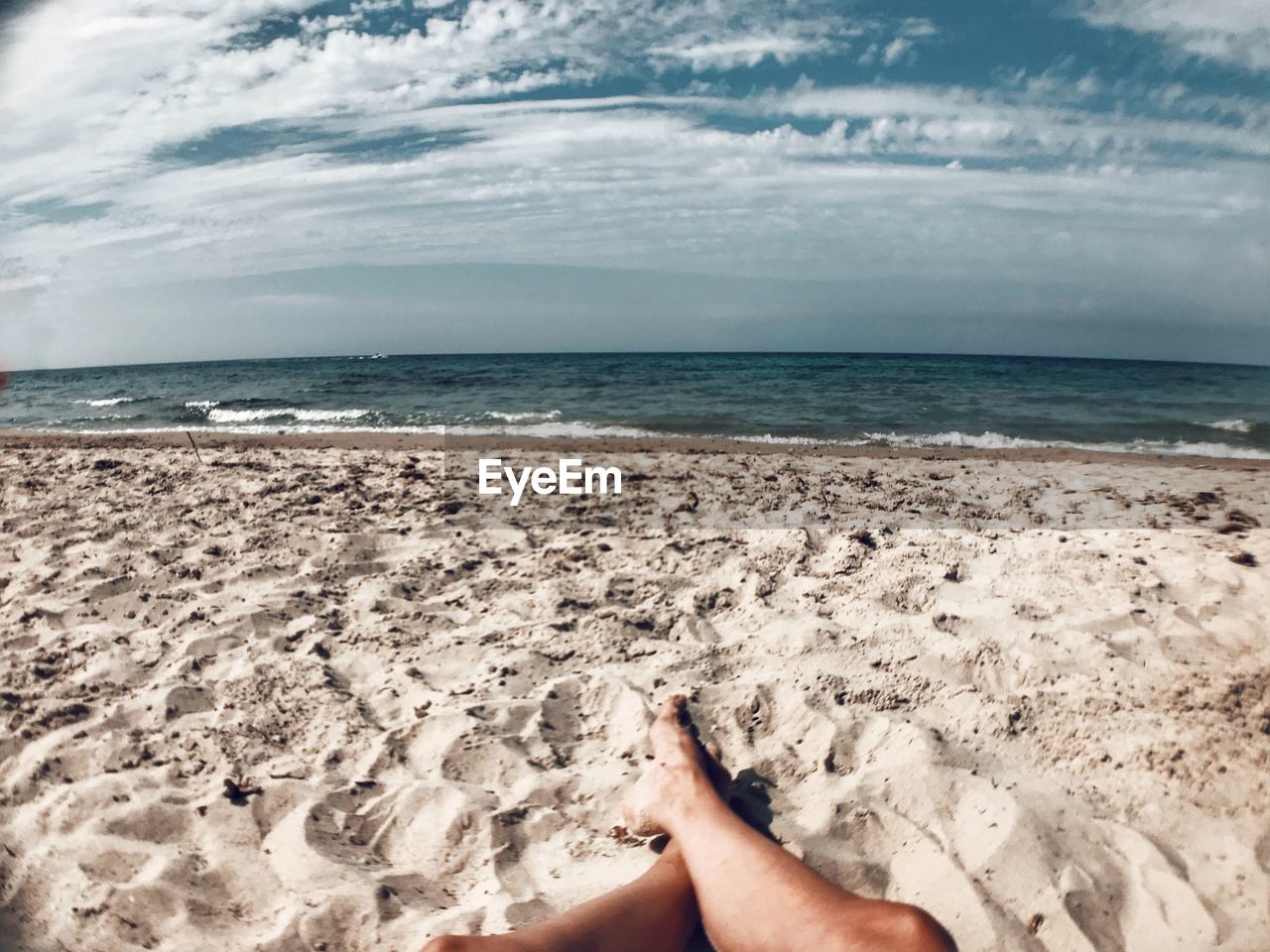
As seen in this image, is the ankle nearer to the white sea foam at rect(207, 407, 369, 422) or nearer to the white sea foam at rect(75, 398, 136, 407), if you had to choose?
the white sea foam at rect(207, 407, 369, 422)

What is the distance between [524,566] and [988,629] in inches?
78.3

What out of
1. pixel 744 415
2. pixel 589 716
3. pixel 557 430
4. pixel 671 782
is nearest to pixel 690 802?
pixel 671 782

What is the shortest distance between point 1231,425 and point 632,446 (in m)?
7.53

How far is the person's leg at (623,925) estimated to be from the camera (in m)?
1.55

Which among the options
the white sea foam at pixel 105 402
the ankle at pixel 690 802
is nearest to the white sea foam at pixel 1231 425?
the ankle at pixel 690 802

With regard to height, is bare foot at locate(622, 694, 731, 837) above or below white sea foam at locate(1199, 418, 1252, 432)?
above

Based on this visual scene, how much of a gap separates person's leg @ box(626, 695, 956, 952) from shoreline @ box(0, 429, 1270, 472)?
4807 mm

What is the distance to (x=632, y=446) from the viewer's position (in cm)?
778

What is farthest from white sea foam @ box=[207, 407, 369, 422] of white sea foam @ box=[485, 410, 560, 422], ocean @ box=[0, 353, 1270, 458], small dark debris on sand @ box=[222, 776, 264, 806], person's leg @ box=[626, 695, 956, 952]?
person's leg @ box=[626, 695, 956, 952]

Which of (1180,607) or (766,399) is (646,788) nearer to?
(1180,607)

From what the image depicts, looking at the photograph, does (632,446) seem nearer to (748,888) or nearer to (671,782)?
(671,782)

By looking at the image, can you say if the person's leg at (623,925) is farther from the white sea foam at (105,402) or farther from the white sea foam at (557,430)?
the white sea foam at (105,402)

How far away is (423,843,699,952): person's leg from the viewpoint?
61.2 inches

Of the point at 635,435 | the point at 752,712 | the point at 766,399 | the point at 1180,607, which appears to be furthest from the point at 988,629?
the point at 766,399
